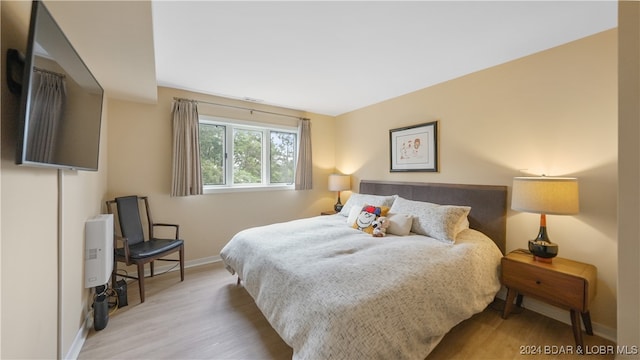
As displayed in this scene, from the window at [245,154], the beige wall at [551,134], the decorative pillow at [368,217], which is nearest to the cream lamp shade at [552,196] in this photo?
the beige wall at [551,134]

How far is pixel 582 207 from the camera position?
2.00m

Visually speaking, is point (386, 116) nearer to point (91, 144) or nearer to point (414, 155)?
point (414, 155)

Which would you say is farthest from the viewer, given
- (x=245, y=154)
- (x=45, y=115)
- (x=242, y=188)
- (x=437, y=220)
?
(x=245, y=154)

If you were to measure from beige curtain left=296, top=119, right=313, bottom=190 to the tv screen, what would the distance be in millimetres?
2776

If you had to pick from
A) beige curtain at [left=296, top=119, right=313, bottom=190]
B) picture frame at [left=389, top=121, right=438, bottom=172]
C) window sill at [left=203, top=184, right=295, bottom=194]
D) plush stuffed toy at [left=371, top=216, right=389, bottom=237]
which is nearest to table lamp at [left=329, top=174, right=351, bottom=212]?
beige curtain at [left=296, top=119, right=313, bottom=190]

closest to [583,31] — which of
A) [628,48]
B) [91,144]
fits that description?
[628,48]

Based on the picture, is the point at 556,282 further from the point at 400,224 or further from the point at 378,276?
the point at 378,276

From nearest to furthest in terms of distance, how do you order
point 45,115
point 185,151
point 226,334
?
point 45,115, point 226,334, point 185,151

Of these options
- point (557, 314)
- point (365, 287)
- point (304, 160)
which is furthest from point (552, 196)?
point (304, 160)

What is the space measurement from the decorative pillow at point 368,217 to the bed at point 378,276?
0.08m

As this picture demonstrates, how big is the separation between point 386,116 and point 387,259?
2.47 m

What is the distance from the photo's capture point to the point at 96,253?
1.95 metres

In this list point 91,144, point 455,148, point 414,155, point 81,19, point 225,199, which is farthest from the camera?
point 225,199

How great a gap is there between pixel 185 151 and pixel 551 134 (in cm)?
398
